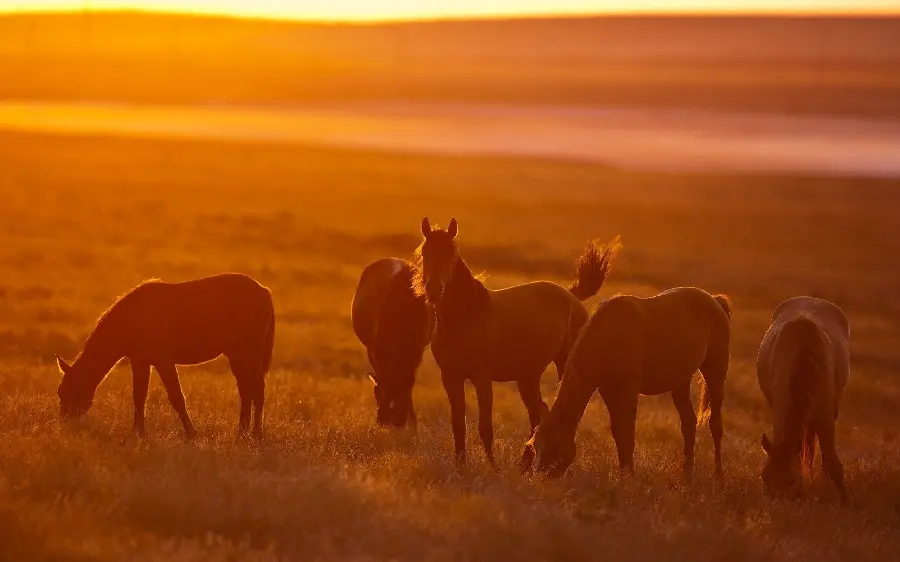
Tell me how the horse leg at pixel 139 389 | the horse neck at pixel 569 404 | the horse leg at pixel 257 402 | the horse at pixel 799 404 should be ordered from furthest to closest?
the horse leg at pixel 257 402 → the horse leg at pixel 139 389 → the horse at pixel 799 404 → the horse neck at pixel 569 404

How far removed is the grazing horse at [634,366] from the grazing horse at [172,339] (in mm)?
2963

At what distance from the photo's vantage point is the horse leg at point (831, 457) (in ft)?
33.6

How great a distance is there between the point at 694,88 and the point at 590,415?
101763mm

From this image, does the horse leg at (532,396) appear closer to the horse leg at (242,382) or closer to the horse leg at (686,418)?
the horse leg at (686,418)

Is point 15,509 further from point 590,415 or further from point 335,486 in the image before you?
point 590,415

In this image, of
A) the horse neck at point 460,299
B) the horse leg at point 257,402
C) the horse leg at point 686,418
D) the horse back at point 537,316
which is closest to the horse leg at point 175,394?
the horse leg at point 257,402

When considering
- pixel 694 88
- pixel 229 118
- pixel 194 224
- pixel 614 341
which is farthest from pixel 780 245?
pixel 694 88

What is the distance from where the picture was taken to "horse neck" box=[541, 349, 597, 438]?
9320 mm

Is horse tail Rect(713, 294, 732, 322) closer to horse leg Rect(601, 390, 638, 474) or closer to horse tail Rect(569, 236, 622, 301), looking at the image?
horse tail Rect(569, 236, 622, 301)

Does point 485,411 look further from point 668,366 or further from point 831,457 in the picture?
point 831,457

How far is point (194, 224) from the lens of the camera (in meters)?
32.3

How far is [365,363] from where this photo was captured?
17.8 metres

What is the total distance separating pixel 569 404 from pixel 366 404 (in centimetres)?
495

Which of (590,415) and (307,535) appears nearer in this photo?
(307,535)
